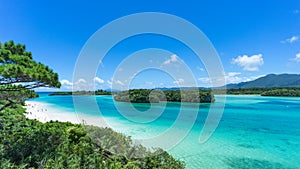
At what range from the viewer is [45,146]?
4.49m

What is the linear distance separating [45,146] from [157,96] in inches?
1314

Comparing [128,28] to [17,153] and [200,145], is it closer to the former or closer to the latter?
[17,153]

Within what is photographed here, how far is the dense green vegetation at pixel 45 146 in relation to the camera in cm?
354

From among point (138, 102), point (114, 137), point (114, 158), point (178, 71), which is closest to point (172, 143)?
point (178, 71)

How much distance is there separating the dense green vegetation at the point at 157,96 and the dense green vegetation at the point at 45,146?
30.8m

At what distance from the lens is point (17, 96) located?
557 cm

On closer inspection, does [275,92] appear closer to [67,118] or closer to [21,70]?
[67,118]

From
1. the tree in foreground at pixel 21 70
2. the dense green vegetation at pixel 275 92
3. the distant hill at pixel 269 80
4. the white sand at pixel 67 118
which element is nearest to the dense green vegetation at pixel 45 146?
the tree in foreground at pixel 21 70

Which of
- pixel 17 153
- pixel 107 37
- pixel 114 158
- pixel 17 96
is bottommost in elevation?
pixel 114 158

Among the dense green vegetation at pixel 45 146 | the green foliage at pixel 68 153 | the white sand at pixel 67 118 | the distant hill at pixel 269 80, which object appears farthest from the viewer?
the distant hill at pixel 269 80

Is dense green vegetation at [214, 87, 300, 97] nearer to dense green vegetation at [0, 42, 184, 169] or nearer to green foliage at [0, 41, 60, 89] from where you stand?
dense green vegetation at [0, 42, 184, 169]

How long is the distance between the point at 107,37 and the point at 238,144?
Result: 9772mm

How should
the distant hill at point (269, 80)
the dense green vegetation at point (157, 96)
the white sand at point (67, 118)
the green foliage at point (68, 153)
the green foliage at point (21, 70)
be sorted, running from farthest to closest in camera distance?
1. the distant hill at point (269, 80)
2. the dense green vegetation at point (157, 96)
3. the white sand at point (67, 118)
4. the green foliage at point (68, 153)
5. the green foliage at point (21, 70)

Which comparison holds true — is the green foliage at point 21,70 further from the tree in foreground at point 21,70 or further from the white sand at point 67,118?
the white sand at point 67,118
